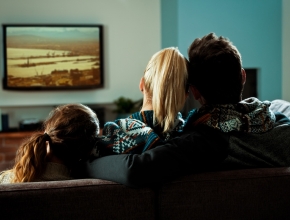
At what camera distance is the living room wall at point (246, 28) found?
499 cm

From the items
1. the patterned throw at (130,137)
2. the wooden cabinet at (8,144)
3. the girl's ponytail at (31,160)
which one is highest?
the patterned throw at (130,137)

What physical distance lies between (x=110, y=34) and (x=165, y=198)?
13.4 feet

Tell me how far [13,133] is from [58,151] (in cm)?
347

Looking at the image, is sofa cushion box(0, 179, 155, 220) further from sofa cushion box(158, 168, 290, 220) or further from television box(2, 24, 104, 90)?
television box(2, 24, 104, 90)

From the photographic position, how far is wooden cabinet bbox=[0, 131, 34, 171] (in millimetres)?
4785

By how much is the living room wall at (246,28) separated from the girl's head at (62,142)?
3.59m

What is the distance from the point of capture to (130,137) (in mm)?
1396

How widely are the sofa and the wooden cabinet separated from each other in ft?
12.1

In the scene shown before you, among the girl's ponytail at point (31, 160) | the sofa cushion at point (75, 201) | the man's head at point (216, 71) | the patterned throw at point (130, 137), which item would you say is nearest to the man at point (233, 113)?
the man's head at point (216, 71)

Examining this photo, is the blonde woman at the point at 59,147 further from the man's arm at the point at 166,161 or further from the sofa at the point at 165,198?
the sofa at the point at 165,198

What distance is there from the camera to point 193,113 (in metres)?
1.46

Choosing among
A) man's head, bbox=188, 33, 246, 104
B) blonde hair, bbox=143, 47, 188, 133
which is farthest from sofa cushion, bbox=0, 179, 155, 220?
man's head, bbox=188, 33, 246, 104

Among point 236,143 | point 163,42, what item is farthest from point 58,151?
point 163,42

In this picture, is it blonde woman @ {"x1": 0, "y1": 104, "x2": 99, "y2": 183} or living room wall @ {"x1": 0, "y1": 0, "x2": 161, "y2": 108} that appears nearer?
blonde woman @ {"x1": 0, "y1": 104, "x2": 99, "y2": 183}
